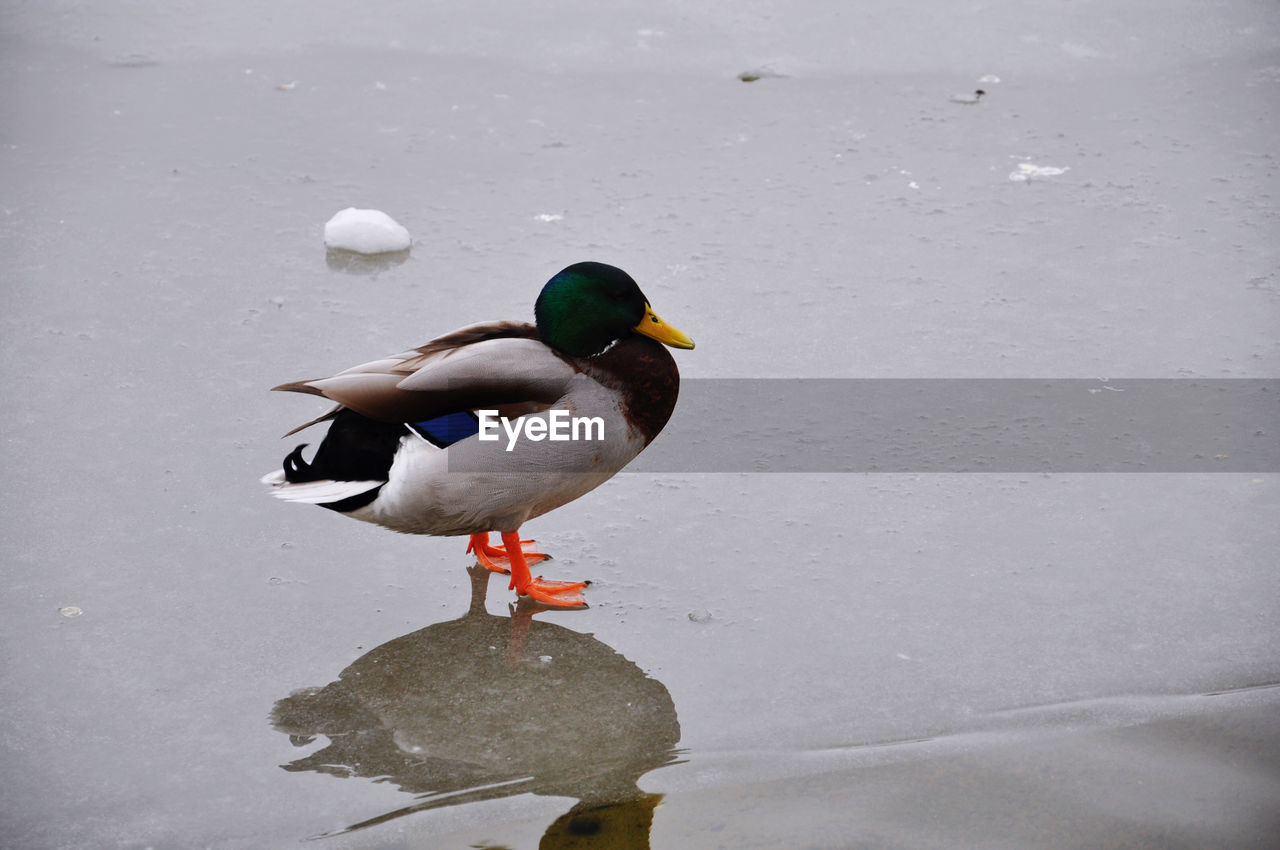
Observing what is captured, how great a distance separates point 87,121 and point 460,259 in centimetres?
199

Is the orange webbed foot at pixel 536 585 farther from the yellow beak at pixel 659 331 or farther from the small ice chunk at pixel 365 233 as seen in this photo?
the small ice chunk at pixel 365 233

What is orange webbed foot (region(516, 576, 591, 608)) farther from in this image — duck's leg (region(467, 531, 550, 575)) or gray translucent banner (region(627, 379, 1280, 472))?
gray translucent banner (region(627, 379, 1280, 472))

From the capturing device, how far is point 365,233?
450 cm

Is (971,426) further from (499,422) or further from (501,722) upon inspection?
(501,722)

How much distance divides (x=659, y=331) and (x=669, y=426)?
61 cm

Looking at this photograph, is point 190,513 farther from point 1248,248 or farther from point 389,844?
point 1248,248

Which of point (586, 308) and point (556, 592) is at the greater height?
point (586, 308)

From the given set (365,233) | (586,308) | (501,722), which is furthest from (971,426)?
(365,233)

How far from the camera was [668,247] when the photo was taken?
461 cm

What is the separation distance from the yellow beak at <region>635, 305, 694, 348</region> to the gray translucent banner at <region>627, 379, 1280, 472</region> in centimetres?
49

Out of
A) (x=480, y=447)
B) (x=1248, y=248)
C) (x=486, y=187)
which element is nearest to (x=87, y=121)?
(x=486, y=187)

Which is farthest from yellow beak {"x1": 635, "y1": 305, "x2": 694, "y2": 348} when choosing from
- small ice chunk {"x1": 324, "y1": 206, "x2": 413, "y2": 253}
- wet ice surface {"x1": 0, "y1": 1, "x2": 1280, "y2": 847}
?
small ice chunk {"x1": 324, "y1": 206, "x2": 413, "y2": 253}

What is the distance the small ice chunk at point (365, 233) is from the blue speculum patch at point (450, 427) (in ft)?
5.73

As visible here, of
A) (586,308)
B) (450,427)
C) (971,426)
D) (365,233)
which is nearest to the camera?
(450,427)
